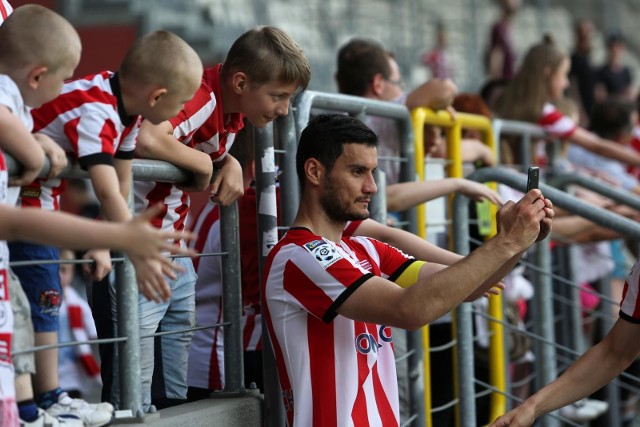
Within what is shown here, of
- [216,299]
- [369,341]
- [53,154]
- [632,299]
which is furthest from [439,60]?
[53,154]

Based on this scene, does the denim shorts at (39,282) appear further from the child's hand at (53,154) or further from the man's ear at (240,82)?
the man's ear at (240,82)

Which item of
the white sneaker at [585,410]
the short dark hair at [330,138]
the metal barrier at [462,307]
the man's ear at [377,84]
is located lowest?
the white sneaker at [585,410]

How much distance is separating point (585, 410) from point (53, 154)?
498cm

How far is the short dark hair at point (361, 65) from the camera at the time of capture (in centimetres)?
531

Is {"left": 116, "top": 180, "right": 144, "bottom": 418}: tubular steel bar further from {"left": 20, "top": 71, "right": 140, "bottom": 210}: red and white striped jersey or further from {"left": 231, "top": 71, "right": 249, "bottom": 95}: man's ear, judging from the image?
{"left": 231, "top": 71, "right": 249, "bottom": 95}: man's ear

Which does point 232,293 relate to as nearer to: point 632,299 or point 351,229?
point 351,229

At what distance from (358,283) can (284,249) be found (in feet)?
1.00

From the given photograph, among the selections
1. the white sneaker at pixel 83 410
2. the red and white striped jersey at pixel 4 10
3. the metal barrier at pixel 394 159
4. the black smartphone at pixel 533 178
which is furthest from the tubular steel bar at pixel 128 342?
the black smartphone at pixel 533 178

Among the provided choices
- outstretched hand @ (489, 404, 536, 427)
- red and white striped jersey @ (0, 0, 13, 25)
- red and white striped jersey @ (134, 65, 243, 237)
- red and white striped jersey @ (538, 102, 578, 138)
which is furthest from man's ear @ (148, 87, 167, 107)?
red and white striped jersey @ (538, 102, 578, 138)

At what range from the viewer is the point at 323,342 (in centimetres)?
346

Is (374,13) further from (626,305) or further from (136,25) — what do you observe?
(626,305)

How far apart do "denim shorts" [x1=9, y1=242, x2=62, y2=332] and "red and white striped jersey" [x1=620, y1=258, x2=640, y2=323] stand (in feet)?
5.42

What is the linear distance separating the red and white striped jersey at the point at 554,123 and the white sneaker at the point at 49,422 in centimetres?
479

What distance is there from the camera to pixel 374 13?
14.4m
